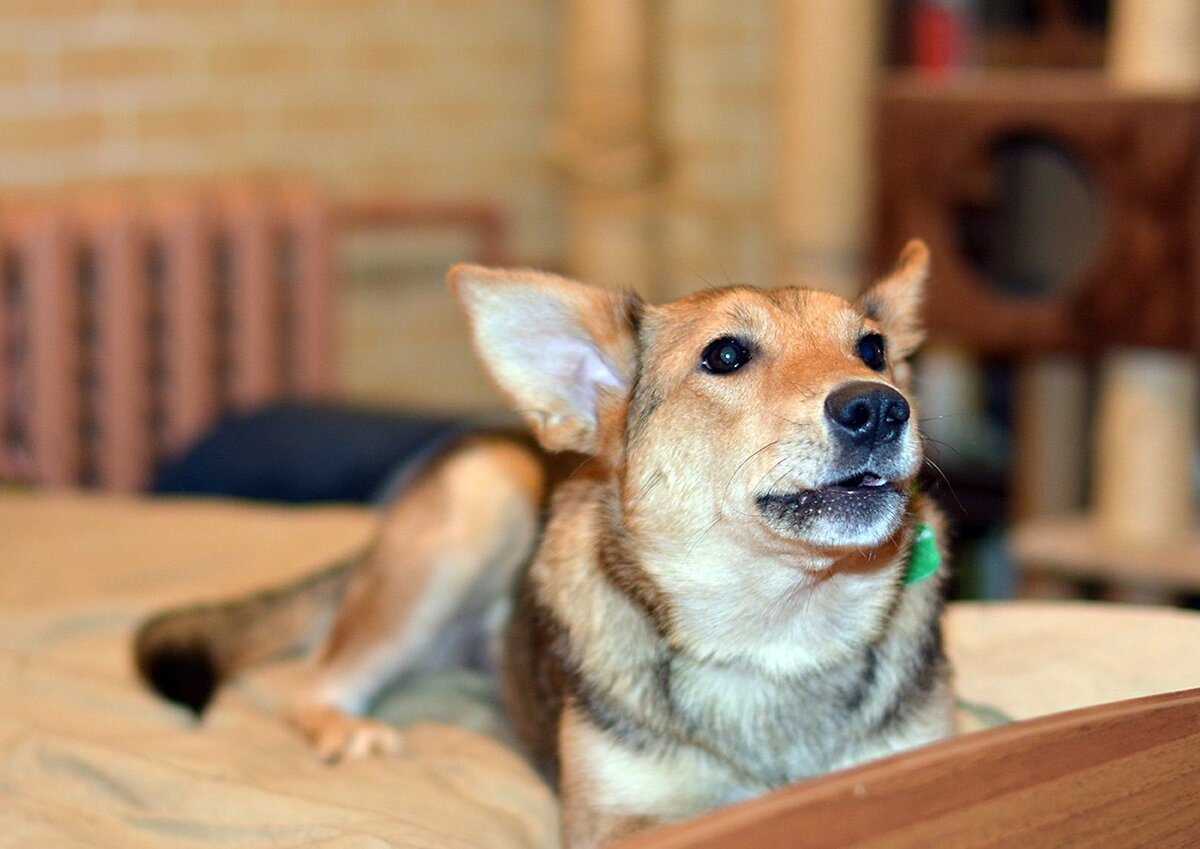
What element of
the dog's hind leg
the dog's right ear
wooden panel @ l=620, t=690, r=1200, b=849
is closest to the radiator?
the dog's hind leg

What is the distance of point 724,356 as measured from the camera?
57.4 inches

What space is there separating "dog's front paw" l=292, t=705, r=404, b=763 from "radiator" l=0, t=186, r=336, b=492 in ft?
4.99

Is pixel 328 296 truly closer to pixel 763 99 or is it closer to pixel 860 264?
pixel 860 264

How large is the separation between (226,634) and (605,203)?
1958 millimetres

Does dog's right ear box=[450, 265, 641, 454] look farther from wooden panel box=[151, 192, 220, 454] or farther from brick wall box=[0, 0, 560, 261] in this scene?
brick wall box=[0, 0, 560, 261]

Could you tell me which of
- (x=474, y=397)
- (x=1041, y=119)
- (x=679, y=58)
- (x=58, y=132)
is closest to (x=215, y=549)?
(x=58, y=132)

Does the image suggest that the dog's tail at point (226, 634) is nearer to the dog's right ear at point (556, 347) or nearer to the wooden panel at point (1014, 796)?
the dog's right ear at point (556, 347)

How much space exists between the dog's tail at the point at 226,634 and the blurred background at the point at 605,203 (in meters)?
0.95

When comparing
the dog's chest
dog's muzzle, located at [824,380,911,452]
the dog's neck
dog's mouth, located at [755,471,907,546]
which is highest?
dog's muzzle, located at [824,380,911,452]

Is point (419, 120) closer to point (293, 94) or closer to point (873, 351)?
point (293, 94)

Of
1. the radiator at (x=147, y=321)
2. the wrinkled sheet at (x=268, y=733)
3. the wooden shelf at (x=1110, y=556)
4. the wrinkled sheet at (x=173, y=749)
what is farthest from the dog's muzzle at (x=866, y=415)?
the radiator at (x=147, y=321)

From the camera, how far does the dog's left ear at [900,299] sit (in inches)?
62.6

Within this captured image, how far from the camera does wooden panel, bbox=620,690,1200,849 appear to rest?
0.93 metres

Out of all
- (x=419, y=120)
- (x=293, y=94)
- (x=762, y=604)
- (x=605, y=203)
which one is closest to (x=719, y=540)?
(x=762, y=604)
